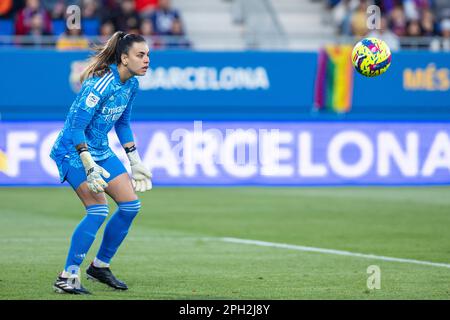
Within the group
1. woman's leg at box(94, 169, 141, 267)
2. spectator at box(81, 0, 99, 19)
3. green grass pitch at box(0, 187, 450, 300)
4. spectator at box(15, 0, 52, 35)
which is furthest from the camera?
spectator at box(81, 0, 99, 19)

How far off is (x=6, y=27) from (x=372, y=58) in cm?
1502

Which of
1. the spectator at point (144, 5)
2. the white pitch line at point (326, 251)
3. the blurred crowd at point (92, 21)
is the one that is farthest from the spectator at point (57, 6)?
the white pitch line at point (326, 251)

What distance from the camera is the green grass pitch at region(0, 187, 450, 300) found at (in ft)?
31.1

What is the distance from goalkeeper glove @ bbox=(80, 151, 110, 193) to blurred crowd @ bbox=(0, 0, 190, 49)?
14.7 metres

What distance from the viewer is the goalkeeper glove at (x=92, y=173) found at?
8.80m

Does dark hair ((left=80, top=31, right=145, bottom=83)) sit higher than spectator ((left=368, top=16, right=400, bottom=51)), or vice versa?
dark hair ((left=80, top=31, right=145, bottom=83))

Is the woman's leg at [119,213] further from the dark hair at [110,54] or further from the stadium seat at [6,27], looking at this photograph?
the stadium seat at [6,27]

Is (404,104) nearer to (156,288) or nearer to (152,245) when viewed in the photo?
(152,245)

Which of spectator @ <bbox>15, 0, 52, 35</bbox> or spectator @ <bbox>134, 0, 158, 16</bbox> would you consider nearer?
spectator @ <bbox>15, 0, 52, 35</bbox>

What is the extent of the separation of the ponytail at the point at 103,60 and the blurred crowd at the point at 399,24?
16310 millimetres
